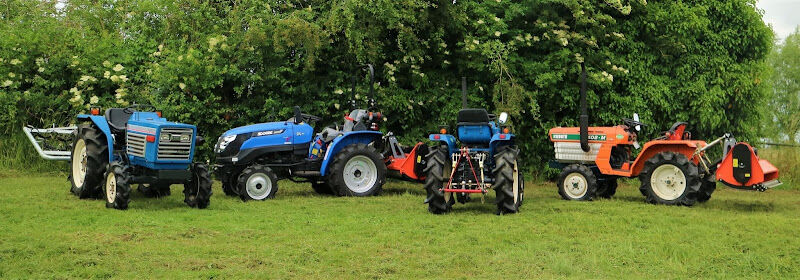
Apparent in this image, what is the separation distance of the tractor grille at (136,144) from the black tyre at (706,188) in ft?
22.8

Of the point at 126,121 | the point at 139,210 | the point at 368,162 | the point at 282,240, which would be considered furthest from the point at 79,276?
the point at 368,162

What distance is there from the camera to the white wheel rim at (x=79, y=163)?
1080 cm

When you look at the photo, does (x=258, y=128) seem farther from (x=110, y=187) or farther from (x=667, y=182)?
(x=667, y=182)

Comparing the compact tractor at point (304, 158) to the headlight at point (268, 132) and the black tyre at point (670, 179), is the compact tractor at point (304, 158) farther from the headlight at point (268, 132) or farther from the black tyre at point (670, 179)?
the black tyre at point (670, 179)

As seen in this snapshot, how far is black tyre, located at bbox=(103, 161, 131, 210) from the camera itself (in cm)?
900

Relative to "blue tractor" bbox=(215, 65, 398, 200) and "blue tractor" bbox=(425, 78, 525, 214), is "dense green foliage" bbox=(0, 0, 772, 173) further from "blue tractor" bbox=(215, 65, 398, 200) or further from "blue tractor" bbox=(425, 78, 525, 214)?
"blue tractor" bbox=(425, 78, 525, 214)

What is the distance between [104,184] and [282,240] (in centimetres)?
332

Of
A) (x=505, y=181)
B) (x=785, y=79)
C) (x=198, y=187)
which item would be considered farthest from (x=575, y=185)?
(x=785, y=79)

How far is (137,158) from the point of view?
31.2 ft

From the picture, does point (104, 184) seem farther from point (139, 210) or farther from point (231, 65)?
point (231, 65)

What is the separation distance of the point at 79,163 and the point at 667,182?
773 centimetres

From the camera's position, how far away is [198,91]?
45.2 ft

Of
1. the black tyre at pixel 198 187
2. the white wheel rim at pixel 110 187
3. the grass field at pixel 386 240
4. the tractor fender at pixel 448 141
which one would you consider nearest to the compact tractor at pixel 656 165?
the grass field at pixel 386 240

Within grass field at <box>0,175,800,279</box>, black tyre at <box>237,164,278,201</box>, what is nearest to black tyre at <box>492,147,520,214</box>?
grass field at <box>0,175,800,279</box>
